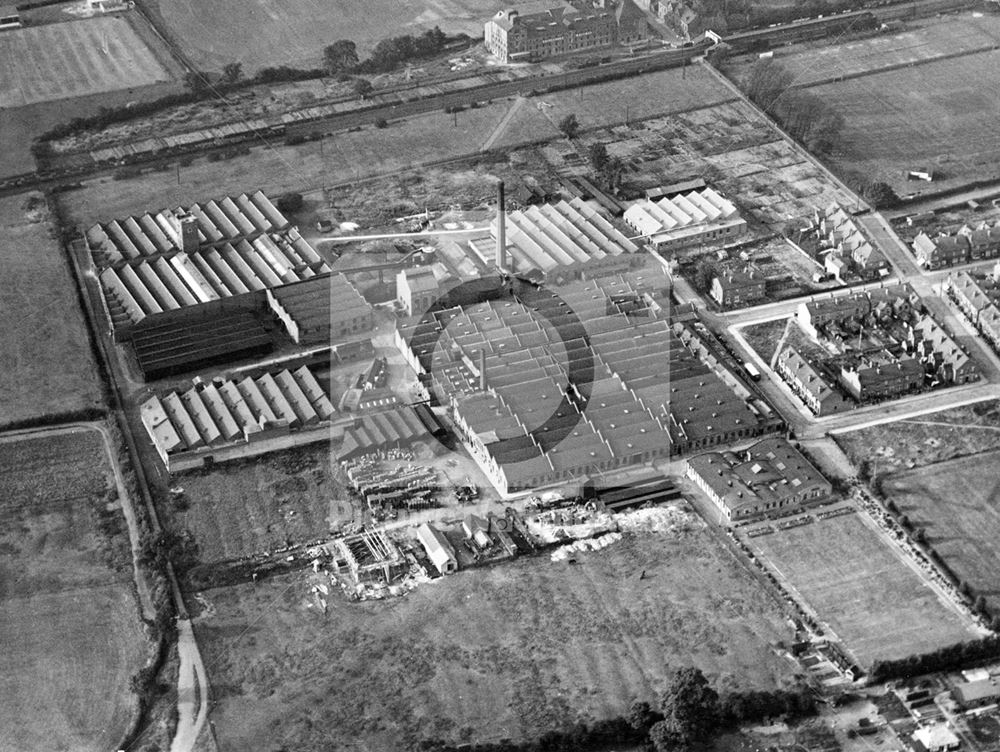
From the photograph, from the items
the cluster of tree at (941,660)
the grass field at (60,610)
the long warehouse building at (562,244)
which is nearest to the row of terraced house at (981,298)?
the long warehouse building at (562,244)

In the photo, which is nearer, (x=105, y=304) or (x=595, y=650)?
(x=595, y=650)

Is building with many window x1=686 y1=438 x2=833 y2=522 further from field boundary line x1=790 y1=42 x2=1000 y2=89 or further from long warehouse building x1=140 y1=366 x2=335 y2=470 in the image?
field boundary line x1=790 y1=42 x2=1000 y2=89

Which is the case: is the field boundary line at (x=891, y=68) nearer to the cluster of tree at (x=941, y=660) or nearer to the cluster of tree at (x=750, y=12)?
the cluster of tree at (x=750, y=12)

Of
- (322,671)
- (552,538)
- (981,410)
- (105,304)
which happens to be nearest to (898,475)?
(981,410)

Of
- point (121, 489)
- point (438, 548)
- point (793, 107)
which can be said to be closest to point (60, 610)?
point (121, 489)

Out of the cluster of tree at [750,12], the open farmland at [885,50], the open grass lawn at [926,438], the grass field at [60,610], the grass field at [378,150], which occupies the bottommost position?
the open grass lawn at [926,438]

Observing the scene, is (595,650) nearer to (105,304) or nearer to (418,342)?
(418,342)
